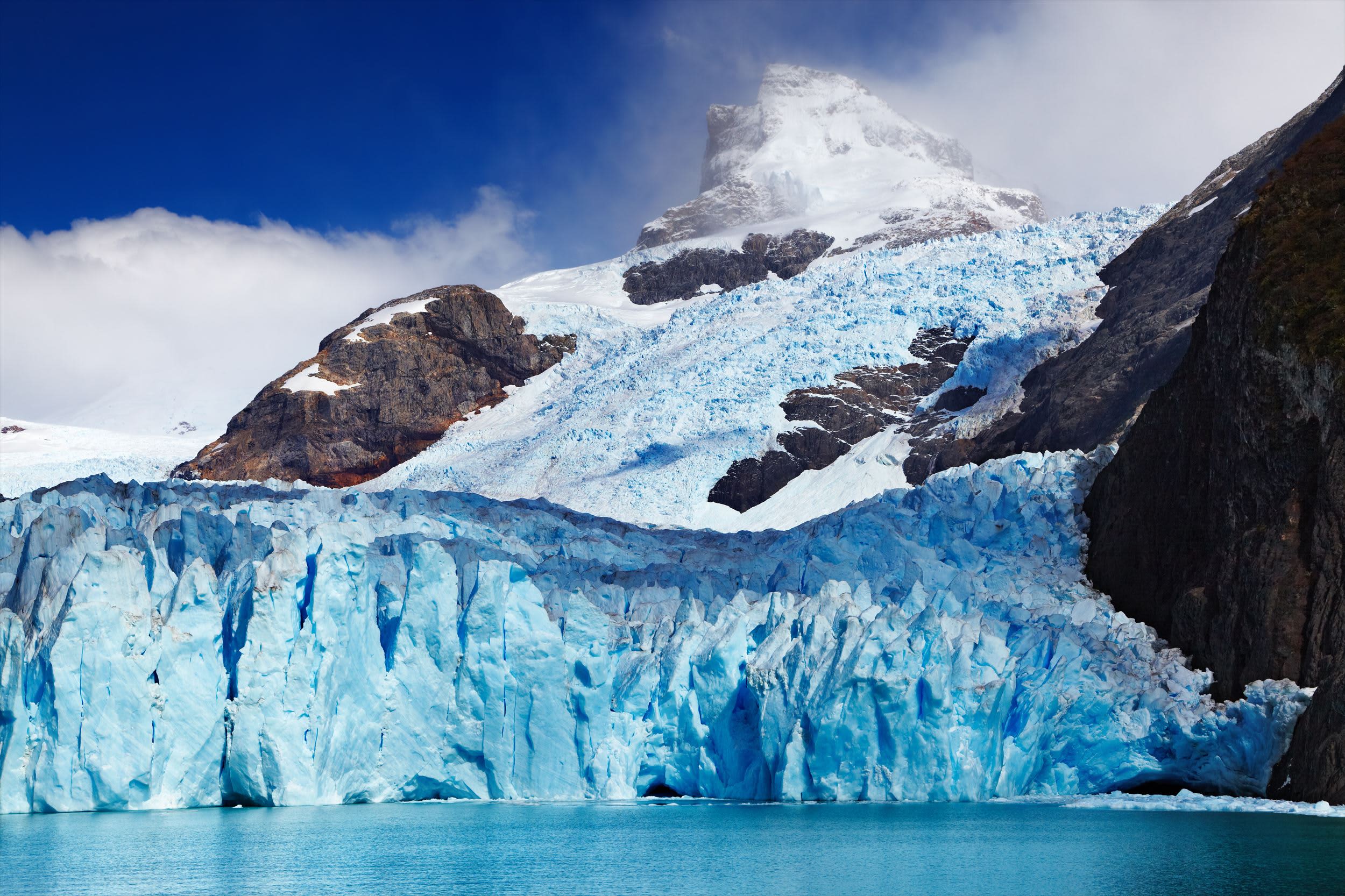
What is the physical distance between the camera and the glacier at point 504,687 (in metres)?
22.5

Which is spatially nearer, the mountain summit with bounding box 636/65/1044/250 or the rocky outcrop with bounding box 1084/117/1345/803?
the rocky outcrop with bounding box 1084/117/1345/803

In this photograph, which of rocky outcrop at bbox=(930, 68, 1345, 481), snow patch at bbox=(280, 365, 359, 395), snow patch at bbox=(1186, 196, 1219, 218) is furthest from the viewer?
snow patch at bbox=(280, 365, 359, 395)

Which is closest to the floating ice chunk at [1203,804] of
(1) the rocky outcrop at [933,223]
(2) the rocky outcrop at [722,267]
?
(1) the rocky outcrop at [933,223]

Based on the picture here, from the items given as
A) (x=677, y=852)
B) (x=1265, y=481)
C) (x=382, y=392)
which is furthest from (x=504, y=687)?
(x=382, y=392)

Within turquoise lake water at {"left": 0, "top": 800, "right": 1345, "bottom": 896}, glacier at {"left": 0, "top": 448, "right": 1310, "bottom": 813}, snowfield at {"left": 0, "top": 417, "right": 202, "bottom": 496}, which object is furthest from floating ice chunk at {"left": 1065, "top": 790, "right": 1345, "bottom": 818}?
snowfield at {"left": 0, "top": 417, "right": 202, "bottom": 496}

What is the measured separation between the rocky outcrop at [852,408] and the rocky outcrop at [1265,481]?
3160cm

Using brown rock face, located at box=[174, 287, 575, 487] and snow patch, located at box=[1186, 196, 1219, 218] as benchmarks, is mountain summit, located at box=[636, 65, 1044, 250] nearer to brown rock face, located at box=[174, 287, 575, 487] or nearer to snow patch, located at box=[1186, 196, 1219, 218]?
brown rock face, located at box=[174, 287, 575, 487]

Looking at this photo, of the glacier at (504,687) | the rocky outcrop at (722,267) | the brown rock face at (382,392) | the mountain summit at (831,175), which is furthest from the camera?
the mountain summit at (831,175)

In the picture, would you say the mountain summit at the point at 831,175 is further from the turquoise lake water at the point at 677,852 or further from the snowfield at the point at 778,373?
the turquoise lake water at the point at 677,852

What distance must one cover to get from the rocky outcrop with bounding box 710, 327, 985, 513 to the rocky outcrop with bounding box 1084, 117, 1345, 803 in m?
31.6

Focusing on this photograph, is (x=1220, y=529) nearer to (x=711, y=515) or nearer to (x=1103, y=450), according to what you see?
(x=1103, y=450)

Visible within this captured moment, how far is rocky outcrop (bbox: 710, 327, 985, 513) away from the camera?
62.9 meters

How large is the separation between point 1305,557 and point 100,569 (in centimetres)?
2093

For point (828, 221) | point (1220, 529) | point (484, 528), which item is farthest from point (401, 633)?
point (828, 221)
